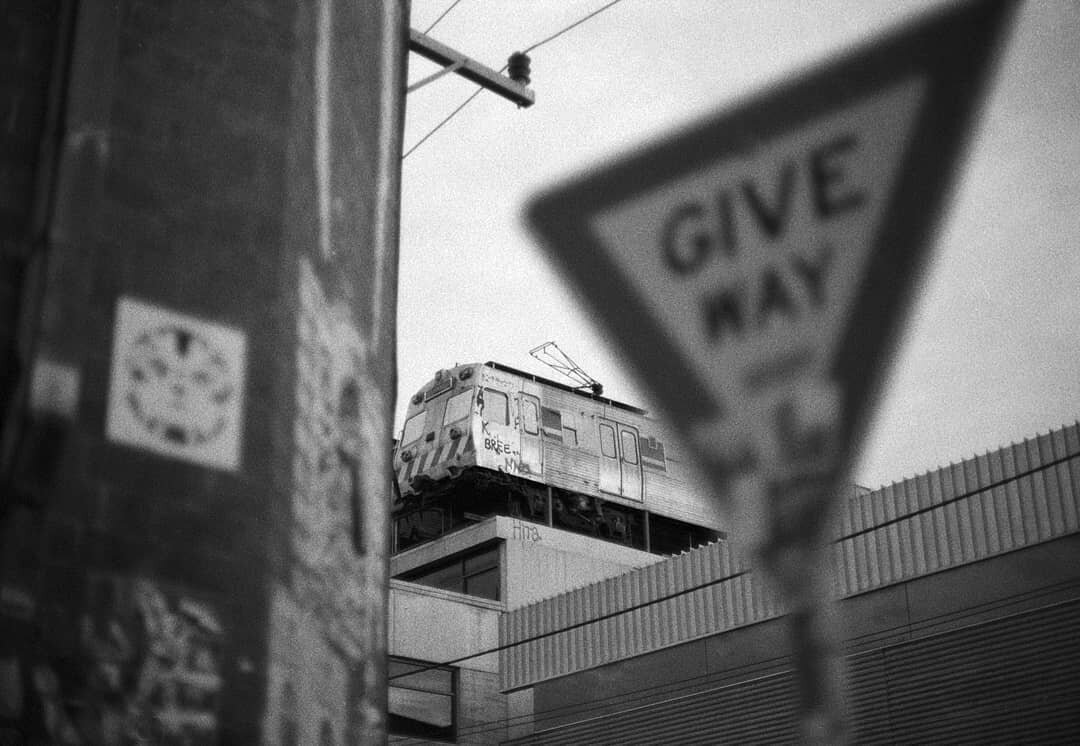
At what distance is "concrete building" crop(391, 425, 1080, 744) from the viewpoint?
1745cm

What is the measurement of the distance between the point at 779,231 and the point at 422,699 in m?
24.9

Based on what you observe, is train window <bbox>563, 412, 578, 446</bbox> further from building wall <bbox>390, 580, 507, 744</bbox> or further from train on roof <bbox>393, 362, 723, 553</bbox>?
building wall <bbox>390, 580, 507, 744</bbox>

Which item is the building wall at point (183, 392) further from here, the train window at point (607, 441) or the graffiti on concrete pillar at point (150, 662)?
the train window at point (607, 441)

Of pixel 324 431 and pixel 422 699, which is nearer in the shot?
pixel 324 431

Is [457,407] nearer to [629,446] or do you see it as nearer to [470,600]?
[629,446]

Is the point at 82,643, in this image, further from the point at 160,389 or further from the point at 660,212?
the point at 660,212

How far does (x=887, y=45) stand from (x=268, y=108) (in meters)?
8.30

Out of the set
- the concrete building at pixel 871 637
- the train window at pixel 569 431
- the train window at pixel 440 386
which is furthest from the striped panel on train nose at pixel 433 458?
the concrete building at pixel 871 637

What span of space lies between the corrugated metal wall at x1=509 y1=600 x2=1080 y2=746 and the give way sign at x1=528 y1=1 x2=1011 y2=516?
52.1ft

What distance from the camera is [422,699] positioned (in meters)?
26.2

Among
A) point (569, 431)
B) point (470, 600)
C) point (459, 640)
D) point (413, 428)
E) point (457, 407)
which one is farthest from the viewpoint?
point (413, 428)

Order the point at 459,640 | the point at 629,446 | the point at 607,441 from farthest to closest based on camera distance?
1. the point at 629,446
2. the point at 607,441
3. the point at 459,640

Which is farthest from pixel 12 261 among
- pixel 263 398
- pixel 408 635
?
pixel 408 635

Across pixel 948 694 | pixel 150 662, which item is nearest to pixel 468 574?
pixel 948 694
